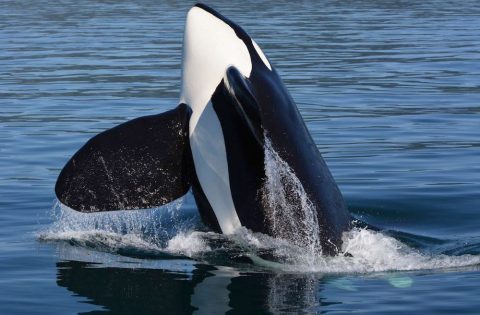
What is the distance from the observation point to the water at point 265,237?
9938 mm

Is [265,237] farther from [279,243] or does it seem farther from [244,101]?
[244,101]

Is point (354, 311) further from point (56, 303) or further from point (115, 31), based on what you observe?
point (115, 31)

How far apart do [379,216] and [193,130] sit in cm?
326

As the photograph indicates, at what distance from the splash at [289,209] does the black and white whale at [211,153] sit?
59 mm

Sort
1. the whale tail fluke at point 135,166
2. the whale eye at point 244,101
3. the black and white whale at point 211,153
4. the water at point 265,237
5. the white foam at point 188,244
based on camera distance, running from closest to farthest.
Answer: the water at point 265,237
the whale eye at point 244,101
the black and white whale at point 211,153
the whale tail fluke at point 135,166
the white foam at point 188,244

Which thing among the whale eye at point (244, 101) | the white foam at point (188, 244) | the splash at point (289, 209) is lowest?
the white foam at point (188, 244)

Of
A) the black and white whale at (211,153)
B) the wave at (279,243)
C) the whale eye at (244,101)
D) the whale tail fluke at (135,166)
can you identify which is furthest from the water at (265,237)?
the whale eye at (244,101)

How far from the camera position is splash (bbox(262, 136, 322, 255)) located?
34.5 feet

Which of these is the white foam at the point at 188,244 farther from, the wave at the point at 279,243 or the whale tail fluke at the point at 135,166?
the whale tail fluke at the point at 135,166

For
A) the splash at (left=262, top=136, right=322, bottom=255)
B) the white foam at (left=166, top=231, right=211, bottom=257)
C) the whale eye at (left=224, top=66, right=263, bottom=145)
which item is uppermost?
the whale eye at (left=224, top=66, right=263, bottom=145)

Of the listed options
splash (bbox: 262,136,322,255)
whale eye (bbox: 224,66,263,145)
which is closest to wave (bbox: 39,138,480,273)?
splash (bbox: 262,136,322,255)

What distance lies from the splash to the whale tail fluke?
1.03 meters

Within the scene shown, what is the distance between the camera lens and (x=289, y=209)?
10547mm

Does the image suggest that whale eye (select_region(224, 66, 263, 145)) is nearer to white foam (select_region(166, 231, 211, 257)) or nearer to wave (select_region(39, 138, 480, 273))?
wave (select_region(39, 138, 480, 273))
